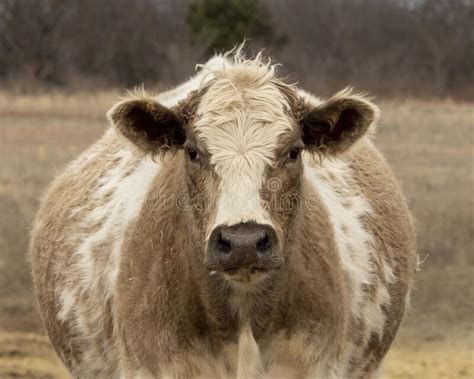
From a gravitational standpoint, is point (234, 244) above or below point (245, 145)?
below

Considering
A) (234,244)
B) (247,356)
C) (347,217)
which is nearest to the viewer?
(234,244)

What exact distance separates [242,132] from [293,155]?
0.98 feet

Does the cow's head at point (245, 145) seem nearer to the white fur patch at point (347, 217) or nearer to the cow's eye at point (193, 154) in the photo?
the cow's eye at point (193, 154)

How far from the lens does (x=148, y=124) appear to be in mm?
5566

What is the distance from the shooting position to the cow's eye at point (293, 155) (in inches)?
207

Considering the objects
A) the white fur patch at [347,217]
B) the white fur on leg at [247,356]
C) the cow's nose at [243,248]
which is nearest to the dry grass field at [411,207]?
the white fur patch at [347,217]

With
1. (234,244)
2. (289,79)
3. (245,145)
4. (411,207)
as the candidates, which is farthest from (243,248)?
(411,207)

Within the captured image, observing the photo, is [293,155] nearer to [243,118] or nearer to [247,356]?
[243,118]

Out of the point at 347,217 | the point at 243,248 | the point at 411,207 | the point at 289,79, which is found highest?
the point at 289,79

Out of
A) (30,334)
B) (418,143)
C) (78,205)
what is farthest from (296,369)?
(418,143)

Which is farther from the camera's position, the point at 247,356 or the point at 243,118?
the point at 247,356

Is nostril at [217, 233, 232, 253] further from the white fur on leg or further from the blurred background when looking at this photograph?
the blurred background

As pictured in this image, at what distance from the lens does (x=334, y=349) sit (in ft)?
18.8

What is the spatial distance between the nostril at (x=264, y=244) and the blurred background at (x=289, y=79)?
2.83 meters
